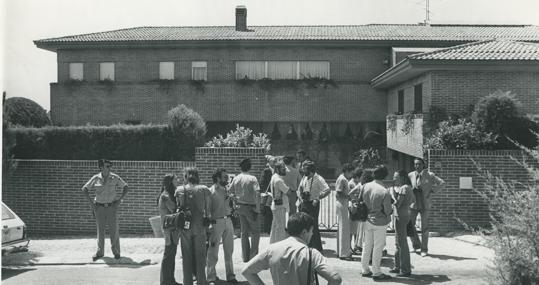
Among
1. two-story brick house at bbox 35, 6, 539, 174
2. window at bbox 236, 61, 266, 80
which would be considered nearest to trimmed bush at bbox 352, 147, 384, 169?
two-story brick house at bbox 35, 6, 539, 174

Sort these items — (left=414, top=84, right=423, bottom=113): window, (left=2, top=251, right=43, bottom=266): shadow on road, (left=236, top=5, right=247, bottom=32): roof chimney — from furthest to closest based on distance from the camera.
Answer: (left=236, top=5, right=247, bottom=32): roof chimney, (left=414, top=84, right=423, bottom=113): window, (left=2, top=251, right=43, bottom=266): shadow on road

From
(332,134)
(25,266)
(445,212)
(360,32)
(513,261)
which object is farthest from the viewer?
(360,32)

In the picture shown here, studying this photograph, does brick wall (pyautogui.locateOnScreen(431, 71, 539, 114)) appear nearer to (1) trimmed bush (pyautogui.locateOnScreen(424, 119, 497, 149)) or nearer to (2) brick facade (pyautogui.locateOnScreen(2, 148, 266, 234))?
(1) trimmed bush (pyautogui.locateOnScreen(424, 119, 497, 149))

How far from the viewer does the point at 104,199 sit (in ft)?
35.6

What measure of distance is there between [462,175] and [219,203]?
22.5 ft

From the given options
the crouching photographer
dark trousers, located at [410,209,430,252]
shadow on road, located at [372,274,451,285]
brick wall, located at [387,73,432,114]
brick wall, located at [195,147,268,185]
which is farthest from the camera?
brick wall, located at [387,73,432,114]

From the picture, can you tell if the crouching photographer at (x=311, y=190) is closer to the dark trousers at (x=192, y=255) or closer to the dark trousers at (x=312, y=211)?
the dark trousers at (x=312, y=211)

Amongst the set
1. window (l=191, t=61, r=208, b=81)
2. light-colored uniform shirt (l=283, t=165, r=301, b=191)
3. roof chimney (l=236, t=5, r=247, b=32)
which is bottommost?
light-colored uniform shirt (l=283, t=165, r=301, b=191)

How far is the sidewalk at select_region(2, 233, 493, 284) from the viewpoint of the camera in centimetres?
951

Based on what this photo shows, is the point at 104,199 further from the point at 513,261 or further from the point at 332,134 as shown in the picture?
the point at 332,134

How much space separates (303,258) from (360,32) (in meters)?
27.2

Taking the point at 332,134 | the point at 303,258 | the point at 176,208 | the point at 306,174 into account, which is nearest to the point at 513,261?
the point at 303,258

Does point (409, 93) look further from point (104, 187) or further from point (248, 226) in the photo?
point (104, 187)

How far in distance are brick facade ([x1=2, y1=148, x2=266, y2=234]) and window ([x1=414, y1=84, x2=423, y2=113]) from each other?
9.78 m
